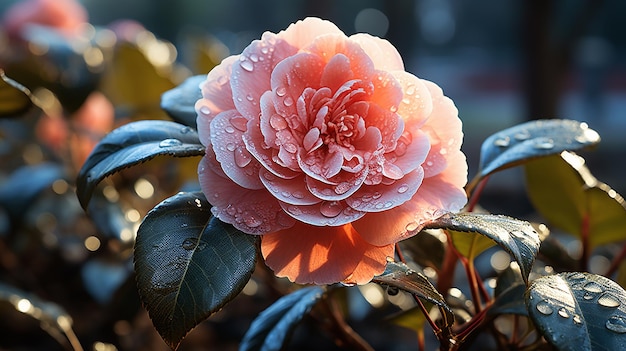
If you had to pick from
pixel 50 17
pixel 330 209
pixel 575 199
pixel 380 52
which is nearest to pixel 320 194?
pixel 330 209

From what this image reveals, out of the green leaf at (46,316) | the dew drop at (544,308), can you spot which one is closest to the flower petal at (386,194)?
the dew drop at (544,308)

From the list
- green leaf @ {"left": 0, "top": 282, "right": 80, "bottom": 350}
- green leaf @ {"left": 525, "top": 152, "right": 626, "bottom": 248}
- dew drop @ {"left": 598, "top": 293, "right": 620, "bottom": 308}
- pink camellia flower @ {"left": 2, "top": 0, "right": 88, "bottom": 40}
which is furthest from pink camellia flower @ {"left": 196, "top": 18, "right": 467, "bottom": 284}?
pink camellia flower @ {"left": 2, "top": 0, "right": 88, "bottom": 40}

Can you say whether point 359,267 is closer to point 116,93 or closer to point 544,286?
point 544,286

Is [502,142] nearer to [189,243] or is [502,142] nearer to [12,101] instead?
[189,243]

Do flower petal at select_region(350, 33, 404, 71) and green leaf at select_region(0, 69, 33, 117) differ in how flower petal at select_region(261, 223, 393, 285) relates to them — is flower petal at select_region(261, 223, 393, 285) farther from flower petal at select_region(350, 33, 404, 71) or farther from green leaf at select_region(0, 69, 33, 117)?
green leaf at select_region(0, 69, 33, 117)

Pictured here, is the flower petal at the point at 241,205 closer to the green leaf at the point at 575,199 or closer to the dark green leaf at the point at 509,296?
the dark green leaf at the point at 509,296
